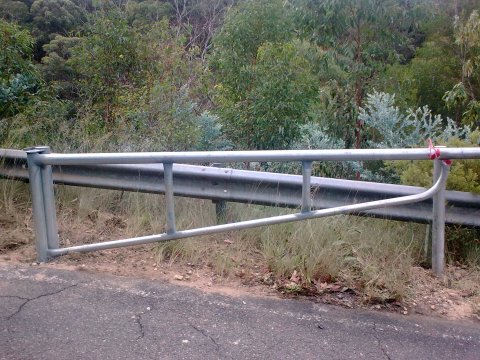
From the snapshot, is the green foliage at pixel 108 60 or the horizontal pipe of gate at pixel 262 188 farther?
the green foliage at pixel 108 60

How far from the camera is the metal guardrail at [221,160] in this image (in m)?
4.44

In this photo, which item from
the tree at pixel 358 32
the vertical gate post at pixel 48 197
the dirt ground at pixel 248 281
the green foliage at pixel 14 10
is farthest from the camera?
the green foliage at pixel 14 10

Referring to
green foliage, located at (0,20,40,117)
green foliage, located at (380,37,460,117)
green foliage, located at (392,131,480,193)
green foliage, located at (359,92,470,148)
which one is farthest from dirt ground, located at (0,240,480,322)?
green foliage, located at (380,37,460,117)

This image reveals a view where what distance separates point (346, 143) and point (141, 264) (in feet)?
16.6

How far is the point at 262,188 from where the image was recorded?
5.36 metres

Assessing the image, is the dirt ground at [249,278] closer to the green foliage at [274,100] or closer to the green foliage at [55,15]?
the green foliage at [274,100]

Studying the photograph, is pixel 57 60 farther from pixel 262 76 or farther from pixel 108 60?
pixel 262 76

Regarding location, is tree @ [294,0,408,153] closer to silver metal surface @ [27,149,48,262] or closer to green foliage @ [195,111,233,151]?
green foliage @ [195,111,233,151]

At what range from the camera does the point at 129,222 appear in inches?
214

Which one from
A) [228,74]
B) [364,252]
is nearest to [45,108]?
[228,74]

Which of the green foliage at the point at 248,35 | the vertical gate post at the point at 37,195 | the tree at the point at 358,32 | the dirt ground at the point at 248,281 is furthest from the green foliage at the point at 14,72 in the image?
the tree at the point at 358,32

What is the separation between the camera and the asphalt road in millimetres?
3676

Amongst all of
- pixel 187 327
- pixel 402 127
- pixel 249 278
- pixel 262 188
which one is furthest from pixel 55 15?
pixel 187 327

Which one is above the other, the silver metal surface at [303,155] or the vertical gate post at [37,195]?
the silver metal surface at [303,155]
